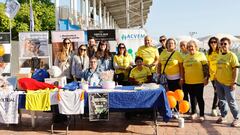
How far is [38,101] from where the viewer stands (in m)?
6.66

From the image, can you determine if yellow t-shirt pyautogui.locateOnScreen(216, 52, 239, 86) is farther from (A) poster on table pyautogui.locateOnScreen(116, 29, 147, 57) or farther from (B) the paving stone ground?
(A) poster on table pyautogui.locateOnScreen(116, 29, 147, 57)

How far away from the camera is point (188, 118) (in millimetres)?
7727

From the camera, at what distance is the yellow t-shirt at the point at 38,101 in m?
6.64

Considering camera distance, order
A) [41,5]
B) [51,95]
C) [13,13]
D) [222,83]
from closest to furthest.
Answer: [51,95] → [222,83] → [13,13] → [41,5]

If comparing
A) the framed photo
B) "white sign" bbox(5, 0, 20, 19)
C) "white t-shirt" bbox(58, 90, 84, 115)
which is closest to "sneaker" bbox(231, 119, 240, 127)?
"white t-shirt" bbox(58, 90, 84, 115)

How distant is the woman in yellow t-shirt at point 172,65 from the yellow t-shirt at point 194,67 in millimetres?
→ 161

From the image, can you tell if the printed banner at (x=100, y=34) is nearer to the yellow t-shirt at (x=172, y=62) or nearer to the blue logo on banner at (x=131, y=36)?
the blue logo on banner at (x=131, y=36)

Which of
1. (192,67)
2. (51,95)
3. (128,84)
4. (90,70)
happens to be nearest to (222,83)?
(192,67)

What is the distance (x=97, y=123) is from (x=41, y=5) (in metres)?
49.8

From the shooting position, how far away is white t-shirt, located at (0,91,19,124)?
6.73 m

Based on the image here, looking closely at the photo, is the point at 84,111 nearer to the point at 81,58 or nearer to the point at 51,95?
the point at 51,95

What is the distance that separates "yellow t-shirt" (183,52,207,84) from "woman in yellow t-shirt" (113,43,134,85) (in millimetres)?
1216

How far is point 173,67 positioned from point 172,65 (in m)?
0.05

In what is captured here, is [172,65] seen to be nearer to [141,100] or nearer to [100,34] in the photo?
[141,100]
